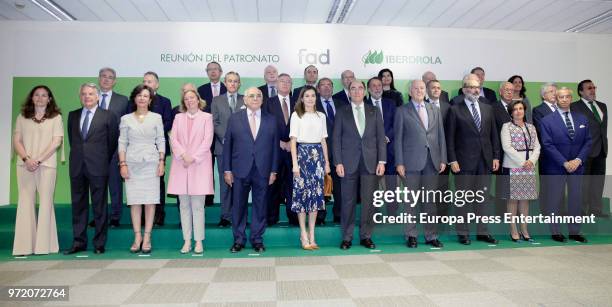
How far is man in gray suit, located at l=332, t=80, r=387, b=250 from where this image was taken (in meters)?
4.24

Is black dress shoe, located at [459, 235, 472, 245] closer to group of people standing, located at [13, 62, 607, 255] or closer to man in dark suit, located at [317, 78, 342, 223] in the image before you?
group of people standing, located at [13, 62, 607, 255]

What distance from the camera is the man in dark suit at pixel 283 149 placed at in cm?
454

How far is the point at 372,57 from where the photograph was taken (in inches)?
250

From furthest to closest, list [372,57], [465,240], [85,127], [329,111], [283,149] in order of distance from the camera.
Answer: [372,57]
[329,111]
[283,149]
[465,240]
[85,127]

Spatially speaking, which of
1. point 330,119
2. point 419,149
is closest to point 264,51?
point 330,119

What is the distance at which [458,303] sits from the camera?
8.57 feet

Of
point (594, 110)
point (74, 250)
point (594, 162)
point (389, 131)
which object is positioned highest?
point (594, 110)

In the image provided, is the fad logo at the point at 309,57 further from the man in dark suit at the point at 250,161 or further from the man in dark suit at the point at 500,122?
the man in dark suit at the point at 500,122

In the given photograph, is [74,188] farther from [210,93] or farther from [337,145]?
[337,145]

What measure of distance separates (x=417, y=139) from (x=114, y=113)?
338 centimetres

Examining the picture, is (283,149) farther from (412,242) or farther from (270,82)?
(412,242)

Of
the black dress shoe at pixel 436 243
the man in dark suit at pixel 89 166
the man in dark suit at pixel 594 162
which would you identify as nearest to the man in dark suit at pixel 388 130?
the black dress shoe at pixel 436 243

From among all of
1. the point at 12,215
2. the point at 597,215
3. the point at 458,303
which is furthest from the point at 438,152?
the point at 12,215

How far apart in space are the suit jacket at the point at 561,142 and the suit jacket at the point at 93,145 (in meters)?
5.01
